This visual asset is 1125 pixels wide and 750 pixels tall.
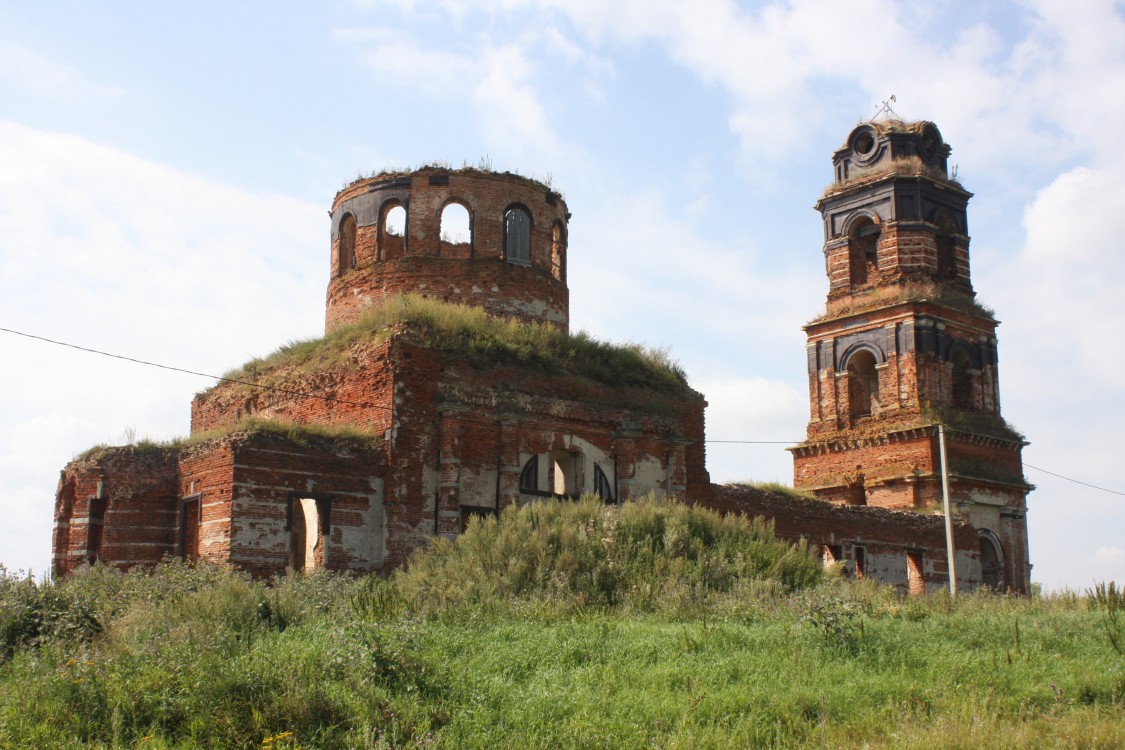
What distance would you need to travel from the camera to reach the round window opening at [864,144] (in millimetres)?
34469

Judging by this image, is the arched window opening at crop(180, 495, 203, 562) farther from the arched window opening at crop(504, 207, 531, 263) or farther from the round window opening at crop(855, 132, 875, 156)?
Result: the round window opening at crop(855, 132, 875, 156)

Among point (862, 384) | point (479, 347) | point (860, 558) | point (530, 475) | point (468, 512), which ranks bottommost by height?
point (860, 558)

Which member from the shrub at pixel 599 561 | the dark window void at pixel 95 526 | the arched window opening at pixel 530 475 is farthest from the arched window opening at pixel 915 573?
the dark window void at pixel 95 526

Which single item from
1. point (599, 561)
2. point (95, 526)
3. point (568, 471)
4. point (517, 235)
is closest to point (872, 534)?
point (568, 471)

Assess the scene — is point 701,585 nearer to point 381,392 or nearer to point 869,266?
point 381,392

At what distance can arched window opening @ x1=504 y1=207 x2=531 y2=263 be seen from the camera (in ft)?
73.3

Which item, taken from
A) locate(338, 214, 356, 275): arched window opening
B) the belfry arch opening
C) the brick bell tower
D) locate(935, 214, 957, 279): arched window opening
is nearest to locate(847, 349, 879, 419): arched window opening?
the brick bell tower

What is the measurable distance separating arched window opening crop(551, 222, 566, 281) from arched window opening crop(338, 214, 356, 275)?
12.9 ft

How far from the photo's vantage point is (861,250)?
34.3 meters

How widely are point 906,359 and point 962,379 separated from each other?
2.58m

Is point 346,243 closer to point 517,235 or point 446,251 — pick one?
point 446,251

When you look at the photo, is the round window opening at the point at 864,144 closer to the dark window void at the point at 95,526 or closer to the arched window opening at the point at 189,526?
the arched window opening at the point at 189,526

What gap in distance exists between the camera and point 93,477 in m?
17.9

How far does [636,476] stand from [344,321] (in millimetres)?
6429
